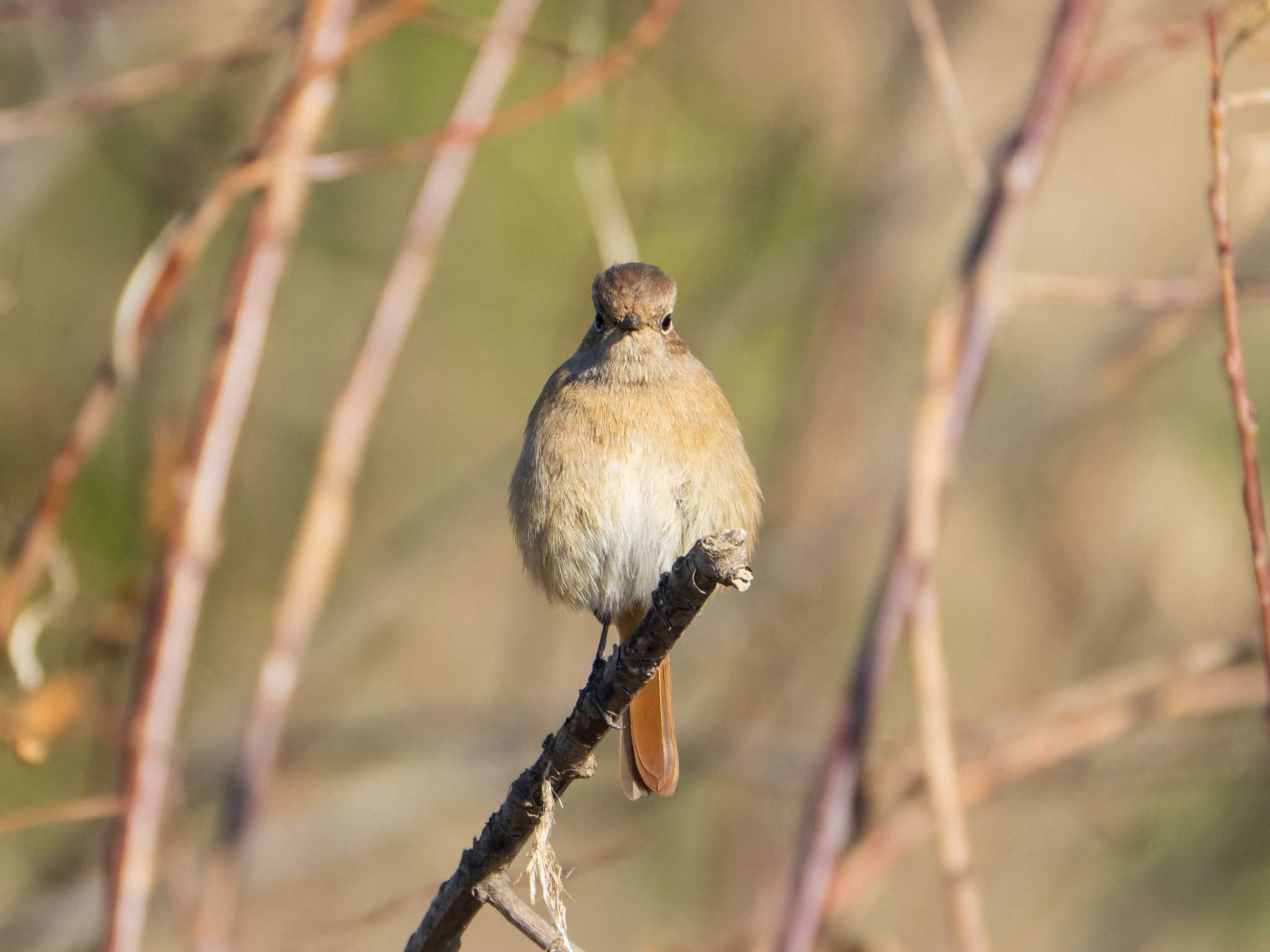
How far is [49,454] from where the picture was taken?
198 inches

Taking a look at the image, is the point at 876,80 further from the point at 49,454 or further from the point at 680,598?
the point at 680,598

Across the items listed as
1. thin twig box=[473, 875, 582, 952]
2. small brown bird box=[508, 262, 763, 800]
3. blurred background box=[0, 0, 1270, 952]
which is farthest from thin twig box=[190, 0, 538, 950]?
thin twig box=[473, 875, 582, 952]

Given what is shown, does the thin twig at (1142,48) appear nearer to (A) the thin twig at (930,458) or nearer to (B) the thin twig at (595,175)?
(A) the thin twig at (930,458)

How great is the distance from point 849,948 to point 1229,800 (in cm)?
278

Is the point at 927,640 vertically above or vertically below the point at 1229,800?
below

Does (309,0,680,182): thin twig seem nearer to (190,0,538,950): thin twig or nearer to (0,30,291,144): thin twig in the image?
(190,0,538,950): thin twig

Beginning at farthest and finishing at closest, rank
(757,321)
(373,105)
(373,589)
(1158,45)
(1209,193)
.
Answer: (373,105) < (757,321) < (373,589) < (1158,45) < (1209,193)

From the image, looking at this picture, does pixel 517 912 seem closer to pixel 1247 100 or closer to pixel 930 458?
pixel 930 458

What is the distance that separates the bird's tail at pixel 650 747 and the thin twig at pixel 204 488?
1.03 m

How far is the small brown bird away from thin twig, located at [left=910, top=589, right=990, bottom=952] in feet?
1.59

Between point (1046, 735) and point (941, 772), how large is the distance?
1034 mm

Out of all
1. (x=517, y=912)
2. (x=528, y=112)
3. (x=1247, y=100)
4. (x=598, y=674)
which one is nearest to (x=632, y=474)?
(x=598, y=674)

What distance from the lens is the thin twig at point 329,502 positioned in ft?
10.7

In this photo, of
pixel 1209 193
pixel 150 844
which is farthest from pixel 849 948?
pixel 1209 193
